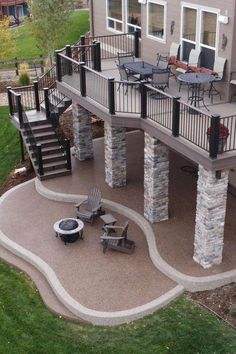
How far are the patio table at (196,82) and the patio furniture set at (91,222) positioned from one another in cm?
422

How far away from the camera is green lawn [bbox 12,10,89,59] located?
45.7m

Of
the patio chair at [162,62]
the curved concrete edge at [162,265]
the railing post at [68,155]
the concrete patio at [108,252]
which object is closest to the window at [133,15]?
the patio chair at [162,62]

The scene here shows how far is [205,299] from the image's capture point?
1343 centimetres

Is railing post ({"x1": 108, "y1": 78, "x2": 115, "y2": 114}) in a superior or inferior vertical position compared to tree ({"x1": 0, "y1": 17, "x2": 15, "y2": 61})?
superior

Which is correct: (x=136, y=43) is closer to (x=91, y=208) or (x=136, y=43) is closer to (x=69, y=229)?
(x=91, y=208)

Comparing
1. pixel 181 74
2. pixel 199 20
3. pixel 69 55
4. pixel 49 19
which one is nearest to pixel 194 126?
pixel 181 74

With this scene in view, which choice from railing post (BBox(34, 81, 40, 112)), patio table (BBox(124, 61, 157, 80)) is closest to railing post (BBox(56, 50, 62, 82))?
railing post (BBox(34, 81, 40, 112))

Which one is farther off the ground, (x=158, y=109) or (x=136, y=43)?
(x=136, y=43)

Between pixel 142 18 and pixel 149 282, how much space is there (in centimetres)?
1070

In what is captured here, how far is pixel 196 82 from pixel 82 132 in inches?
251

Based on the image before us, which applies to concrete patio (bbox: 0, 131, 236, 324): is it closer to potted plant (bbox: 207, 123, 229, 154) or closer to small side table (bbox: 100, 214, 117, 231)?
small side table (bbox: 100, 214, 117, 231)

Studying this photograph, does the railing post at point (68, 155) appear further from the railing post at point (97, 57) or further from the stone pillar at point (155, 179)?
the stone pillar at point (155, 179)

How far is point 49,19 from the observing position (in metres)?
33.7

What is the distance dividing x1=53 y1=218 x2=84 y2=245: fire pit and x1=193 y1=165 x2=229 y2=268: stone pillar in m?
3.61
